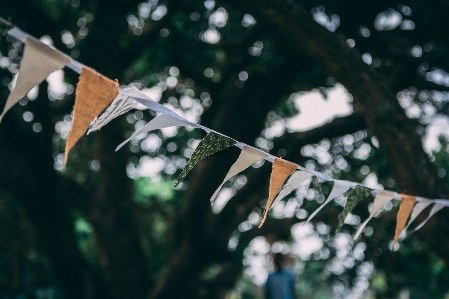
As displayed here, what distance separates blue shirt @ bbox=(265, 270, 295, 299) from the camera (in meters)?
3.57

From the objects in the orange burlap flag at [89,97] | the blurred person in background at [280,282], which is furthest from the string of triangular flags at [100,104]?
the blurred person in background at [280,282]

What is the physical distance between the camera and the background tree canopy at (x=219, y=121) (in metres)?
3.99

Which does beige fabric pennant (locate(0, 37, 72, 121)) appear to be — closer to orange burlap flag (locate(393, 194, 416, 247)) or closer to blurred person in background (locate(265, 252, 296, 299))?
orange burlap flag (locate(393, 194, 416, 247))

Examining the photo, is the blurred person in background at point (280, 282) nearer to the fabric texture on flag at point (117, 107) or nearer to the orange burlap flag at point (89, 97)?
the fabric texture on flag at point (117, 107)

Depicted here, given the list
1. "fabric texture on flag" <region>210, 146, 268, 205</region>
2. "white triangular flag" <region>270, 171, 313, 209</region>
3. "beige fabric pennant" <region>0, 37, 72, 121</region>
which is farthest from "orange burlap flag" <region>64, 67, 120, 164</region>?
"white triangular flag" <region>270, 171, 313, 209</region>

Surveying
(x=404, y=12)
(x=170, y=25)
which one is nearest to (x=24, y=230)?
(x=170, y=25)

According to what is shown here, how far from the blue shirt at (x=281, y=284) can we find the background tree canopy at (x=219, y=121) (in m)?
1.25

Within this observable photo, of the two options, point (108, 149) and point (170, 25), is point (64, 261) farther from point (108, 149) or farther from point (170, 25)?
point (170, 25)

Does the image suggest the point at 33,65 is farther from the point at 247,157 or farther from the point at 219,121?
the point at 219,121

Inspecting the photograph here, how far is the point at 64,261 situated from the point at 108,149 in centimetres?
150

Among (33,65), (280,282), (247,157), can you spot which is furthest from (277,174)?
(280,282)

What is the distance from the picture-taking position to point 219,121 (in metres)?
5.86

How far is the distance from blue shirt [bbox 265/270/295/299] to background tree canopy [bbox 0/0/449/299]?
1.25 meters

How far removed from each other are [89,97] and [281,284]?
96.2 inches
